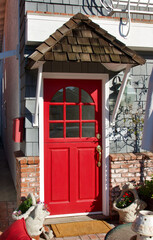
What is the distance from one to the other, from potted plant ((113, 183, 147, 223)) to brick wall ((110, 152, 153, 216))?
26 cm

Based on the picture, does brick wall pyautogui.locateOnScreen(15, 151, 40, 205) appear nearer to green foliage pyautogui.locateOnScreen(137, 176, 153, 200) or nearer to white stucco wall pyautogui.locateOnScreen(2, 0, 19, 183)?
green foliage pyautogui.locateOnScreen(137, 176, 153, 200)

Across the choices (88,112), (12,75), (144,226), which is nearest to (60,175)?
(88,112)

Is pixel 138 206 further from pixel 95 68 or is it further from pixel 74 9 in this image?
pixel 74 9

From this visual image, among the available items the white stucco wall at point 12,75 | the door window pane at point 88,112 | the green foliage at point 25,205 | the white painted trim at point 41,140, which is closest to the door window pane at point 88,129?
the door window pane at point 88,112

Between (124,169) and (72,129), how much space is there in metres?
1.15

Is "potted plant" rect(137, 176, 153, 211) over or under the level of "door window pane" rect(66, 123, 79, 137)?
under

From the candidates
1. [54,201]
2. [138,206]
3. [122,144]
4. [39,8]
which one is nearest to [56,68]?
[39,8]

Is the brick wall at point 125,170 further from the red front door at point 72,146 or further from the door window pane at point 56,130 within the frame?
the door window pane at point 56,130

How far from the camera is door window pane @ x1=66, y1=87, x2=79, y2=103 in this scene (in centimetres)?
546

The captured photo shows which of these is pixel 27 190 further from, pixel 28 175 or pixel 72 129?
pixel 72 129

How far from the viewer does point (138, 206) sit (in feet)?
16.4

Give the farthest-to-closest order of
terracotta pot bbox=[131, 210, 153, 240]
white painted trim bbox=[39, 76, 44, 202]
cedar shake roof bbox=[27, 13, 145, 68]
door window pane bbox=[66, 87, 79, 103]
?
door window pane bbox=[66, 87, 79, 103] < white painted trim bbox=[39, 76, 44, 202] < cedar shake roof bbox=[27, 13, 145, 68] < terracotta pot bbox=[131, 210, 153, 240]

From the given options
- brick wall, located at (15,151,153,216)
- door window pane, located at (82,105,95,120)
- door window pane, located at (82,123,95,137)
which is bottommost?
brick wall, located at (15,151,153,216)

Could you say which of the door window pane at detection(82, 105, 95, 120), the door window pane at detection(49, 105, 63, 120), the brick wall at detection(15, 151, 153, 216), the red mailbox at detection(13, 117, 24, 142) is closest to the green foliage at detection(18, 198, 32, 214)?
the brick wall at detection(15, 151, 153, 216)
